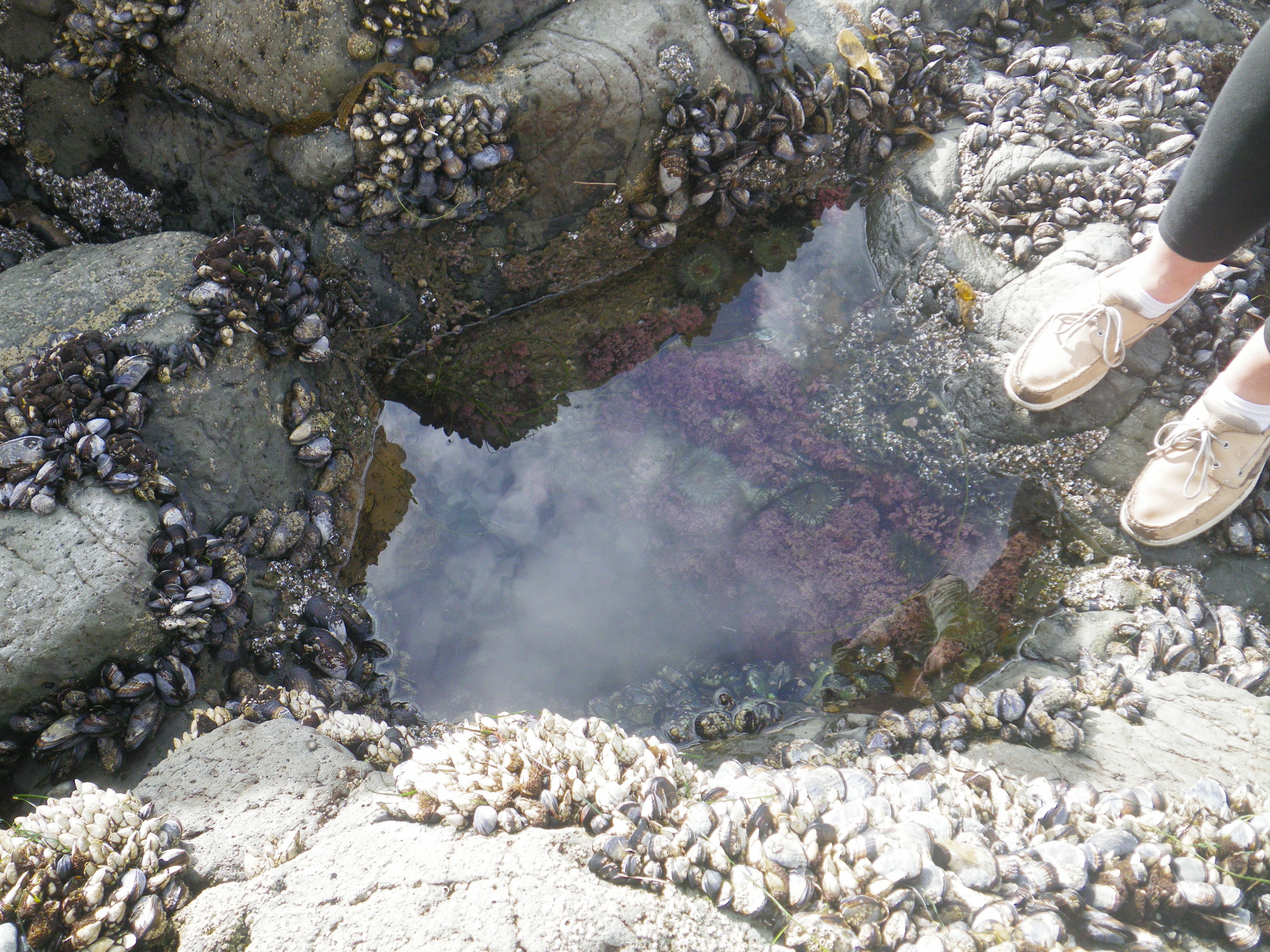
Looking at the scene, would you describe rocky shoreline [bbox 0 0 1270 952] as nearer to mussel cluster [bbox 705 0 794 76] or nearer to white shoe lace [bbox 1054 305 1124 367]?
mussel cluster [bbox 705 0 794 76]

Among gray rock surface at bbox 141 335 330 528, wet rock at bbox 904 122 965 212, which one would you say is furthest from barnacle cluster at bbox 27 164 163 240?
wet rock at bbox 904 122 965 212

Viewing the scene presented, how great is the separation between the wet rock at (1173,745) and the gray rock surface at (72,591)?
13.2 feet

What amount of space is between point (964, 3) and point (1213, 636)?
4501 millimetres

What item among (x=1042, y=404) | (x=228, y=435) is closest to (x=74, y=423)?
(x=228, y=435)

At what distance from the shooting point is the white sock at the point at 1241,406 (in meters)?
3.27

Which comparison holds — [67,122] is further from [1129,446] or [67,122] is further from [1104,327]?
[1129,446]

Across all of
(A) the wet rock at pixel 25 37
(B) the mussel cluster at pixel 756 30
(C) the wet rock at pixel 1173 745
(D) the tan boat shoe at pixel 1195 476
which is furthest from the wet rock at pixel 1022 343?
(A) the wet rock at pixel 25 37

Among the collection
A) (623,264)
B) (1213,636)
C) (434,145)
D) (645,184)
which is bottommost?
(1213,636)

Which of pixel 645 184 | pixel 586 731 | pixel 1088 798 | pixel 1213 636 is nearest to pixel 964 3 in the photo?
pixel 645 184

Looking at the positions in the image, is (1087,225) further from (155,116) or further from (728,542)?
(155,116)

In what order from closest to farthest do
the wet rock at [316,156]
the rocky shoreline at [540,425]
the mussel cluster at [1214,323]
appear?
the rocky shoreline at [540,425]
the wet rock at [316,156]
the mussel cluster at [1214,323]

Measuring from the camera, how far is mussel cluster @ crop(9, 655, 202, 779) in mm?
3010

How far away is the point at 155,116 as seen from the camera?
13.0 ft

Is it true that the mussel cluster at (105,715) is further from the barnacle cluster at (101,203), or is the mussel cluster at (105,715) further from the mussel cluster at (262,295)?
the barnacle cluster at (101,203)
